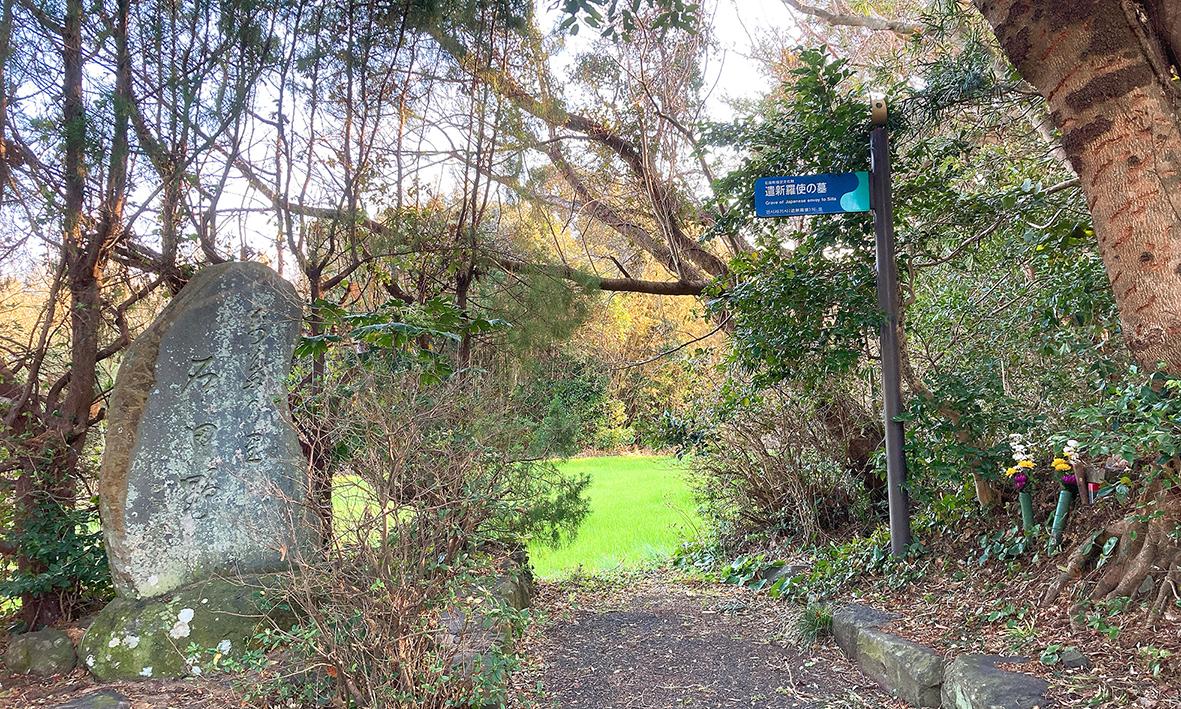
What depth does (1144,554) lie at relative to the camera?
2.90m

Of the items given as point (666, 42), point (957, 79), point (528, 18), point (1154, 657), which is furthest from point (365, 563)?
point (666, 42)

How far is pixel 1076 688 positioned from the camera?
2.51 metres

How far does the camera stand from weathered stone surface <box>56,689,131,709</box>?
111 inches

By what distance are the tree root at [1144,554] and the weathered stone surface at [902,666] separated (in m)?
0.59

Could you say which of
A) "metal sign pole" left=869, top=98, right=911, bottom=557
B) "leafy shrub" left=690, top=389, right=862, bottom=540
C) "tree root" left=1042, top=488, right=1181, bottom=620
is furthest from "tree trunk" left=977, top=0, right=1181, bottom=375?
"leafy shrub" left=690, top=389, right=862, bottom=540

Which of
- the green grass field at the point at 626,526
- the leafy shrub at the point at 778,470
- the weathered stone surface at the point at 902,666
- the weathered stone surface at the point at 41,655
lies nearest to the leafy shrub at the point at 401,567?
the weathered stone surface at the point at 41,655

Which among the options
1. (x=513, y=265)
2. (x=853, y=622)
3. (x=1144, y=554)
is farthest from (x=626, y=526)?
(x=1144, y=554)

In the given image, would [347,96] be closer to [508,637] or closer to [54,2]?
[54,2]

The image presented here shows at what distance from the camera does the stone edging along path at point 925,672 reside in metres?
2.56

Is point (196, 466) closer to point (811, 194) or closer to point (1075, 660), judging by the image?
point (811, 194)

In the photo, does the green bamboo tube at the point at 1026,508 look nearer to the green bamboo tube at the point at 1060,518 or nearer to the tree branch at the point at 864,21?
the green bamboo tube at the point at 1060,518

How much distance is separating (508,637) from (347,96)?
10.3 ft

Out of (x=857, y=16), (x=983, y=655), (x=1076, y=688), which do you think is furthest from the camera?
(x=857, y=16)

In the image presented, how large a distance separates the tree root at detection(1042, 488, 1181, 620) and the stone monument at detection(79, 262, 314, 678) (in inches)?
133
